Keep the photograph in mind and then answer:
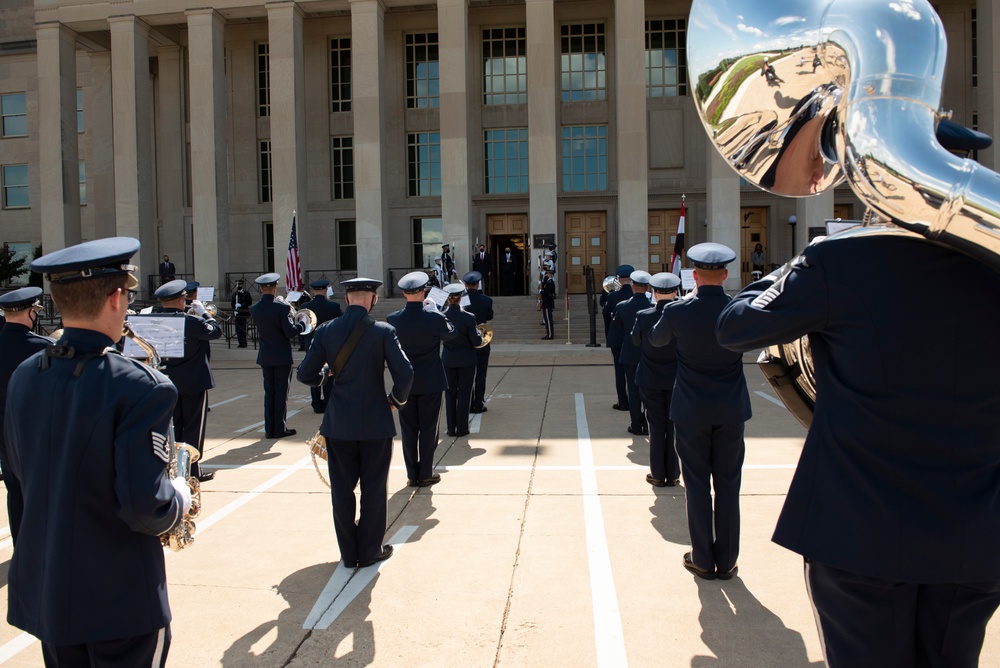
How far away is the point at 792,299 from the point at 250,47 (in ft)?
107

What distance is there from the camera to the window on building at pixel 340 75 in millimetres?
29891

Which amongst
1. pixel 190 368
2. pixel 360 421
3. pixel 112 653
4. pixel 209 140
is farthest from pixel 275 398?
pixel 209 140

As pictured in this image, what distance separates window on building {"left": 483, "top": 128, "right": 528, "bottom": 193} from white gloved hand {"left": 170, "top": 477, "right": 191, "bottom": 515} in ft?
90.4

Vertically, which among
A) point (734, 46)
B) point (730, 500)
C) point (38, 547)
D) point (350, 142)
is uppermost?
point (350, 142)

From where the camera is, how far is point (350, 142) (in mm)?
30156

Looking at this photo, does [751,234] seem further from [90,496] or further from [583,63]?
[90,496]

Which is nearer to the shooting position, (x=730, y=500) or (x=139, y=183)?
(x=730, y=500)

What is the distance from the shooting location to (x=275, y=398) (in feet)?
31.4

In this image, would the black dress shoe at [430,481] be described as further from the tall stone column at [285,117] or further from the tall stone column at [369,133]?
the tall stone column at [285,117]

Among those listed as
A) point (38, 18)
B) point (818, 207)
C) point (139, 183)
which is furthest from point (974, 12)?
point (38, 18)

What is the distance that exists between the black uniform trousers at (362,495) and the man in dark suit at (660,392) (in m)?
2.73

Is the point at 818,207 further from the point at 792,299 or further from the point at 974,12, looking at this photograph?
the point at 792,299

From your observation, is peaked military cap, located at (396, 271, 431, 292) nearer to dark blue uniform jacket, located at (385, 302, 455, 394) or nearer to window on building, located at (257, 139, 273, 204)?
dark blue uniform jacket, located at (385, 302, 455, 394)

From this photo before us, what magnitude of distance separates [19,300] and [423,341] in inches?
137
